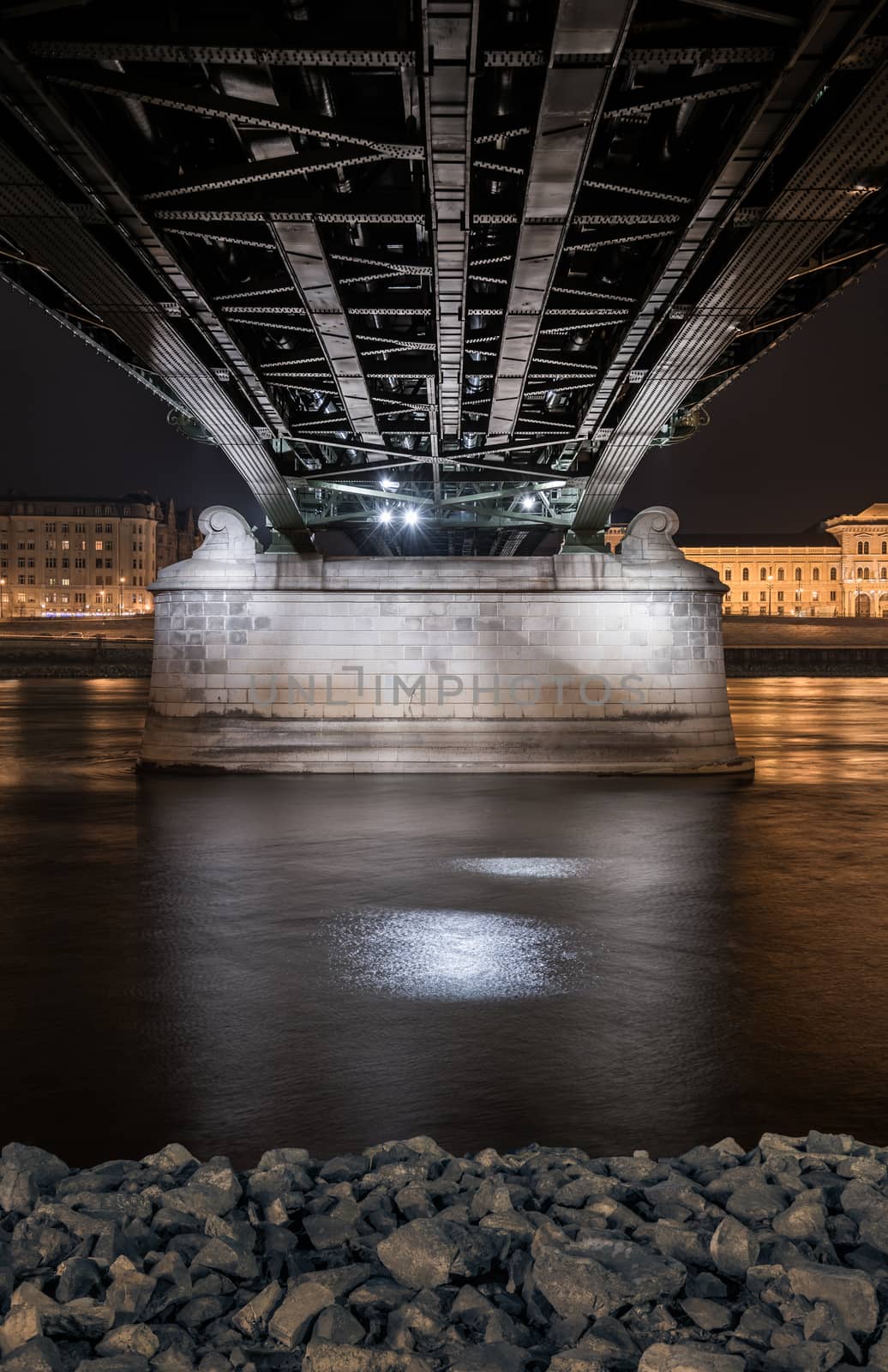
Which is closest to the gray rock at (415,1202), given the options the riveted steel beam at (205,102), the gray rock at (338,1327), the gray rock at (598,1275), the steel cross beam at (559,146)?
the gray rock at (598,1275)

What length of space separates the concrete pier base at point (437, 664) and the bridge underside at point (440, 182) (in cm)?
475

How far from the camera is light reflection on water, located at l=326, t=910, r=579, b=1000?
24.0 ft

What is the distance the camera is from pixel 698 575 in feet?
65.0

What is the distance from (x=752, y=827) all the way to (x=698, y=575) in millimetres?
7224

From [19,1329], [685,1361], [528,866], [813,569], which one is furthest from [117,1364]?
[813,569]

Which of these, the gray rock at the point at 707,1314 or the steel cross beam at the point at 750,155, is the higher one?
the steel cross beam at the point at 750,155

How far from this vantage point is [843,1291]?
3.21 metres

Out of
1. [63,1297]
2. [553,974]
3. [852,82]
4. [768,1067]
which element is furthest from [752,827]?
[63,1297]

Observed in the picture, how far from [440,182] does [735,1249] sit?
7.16 meters

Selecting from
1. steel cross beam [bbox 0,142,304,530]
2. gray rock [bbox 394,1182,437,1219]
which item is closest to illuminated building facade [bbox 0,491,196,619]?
steel cross beam [bbox 0,142,304,530]

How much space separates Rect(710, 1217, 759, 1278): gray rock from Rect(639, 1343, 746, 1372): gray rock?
17.1 inches

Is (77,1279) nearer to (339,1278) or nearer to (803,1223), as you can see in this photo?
(339,1278)

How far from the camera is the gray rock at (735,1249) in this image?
3412 mm

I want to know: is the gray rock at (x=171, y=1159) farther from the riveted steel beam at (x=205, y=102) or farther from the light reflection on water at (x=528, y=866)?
the light reflection on water at (x=528, y=866)
